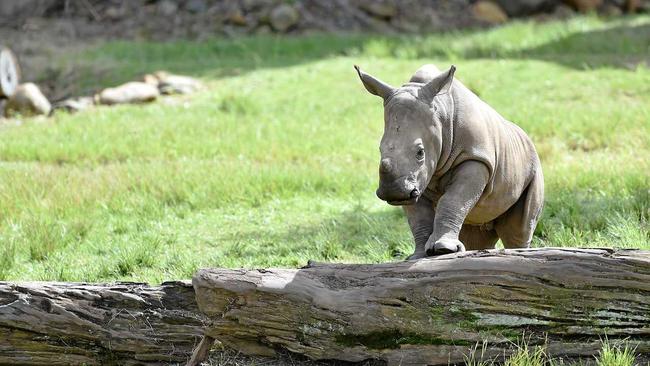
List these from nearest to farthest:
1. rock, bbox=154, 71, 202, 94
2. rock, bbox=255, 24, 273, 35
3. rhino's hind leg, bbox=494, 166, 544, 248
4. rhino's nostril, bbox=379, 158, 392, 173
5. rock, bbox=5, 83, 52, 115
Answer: rhino's nostril, bbox=379, 158, 392, 173
rhino's hind leg, bbox=494, 166, 544, 248
rock, bbox=5, 83, 52, 115
rock, bbox=154, 71, 202, 94
rock, bbox=255, 24, 273, 35

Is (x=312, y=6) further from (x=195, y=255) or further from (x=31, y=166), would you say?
(x=195, y=255)

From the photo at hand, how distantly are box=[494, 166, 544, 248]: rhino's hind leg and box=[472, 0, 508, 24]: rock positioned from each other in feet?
51.5

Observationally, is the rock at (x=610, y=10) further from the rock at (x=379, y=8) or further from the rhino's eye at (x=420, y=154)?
the rhino's eye at (x=420, y=154)

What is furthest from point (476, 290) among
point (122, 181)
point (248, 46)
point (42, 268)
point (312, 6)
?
point (312, 6)

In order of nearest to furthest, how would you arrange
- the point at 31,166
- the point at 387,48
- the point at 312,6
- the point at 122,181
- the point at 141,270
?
1. the point at 141,270
2. the point at 122,181
3. the point at 31,166
4. the point at 387,48
5. the point at 312,6

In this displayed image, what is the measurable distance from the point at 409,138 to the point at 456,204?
57 centimetres

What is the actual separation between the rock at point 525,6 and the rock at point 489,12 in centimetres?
14

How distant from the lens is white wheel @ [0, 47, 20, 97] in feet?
52.9

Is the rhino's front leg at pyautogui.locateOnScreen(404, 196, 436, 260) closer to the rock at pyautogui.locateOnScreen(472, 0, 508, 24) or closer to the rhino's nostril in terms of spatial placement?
the rhino's nostril

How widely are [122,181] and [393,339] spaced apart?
19.1 feet

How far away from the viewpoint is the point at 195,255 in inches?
341

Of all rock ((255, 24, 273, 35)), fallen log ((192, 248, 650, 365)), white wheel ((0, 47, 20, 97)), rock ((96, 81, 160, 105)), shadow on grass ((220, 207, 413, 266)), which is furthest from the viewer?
rock ((255, 24, 273, 35))

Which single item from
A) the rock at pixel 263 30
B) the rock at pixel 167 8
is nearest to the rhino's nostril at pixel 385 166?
the rock at pixel 263 30

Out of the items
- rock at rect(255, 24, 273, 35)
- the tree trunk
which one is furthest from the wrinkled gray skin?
rock at rect(255, 24, 273, 35)
